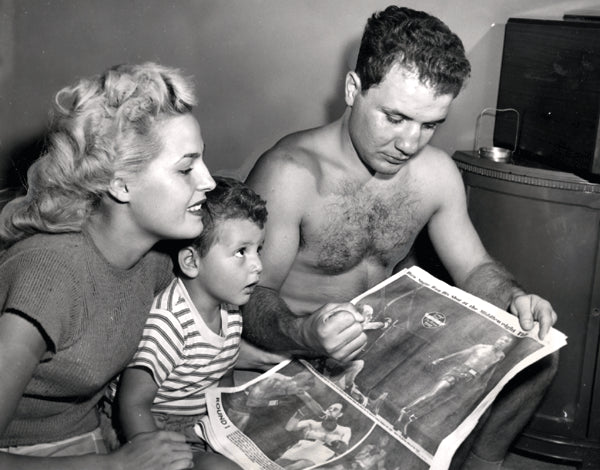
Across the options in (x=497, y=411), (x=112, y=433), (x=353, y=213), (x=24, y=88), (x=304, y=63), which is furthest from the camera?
(x=304, y=63)

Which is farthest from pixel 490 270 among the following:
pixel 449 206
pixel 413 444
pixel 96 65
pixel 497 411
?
pixel 96 65

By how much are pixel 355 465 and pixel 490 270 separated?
65 centimetres

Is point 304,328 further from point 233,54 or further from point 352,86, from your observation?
point 233,54

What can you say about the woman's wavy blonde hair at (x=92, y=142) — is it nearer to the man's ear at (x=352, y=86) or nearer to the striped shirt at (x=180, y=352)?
the striped shirt at (x=180, y=352)

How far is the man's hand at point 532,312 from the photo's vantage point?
132 centimetres

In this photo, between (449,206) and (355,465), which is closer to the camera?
(355,465)

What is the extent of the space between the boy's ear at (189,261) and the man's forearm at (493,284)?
0.63 meters

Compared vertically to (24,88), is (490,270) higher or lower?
lower

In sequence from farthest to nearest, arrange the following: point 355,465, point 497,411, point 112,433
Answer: point 497,411, point 112,433, point 355,465

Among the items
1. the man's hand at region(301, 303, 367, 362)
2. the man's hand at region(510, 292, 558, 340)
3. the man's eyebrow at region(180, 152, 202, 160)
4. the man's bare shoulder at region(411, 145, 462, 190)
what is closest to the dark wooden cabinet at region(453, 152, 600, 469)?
the man's bare shoulder at region(411, 145, 462, 190)

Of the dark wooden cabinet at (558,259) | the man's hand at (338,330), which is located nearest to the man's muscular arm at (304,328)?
the man's hand at (338,330)

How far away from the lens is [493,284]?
1.55m

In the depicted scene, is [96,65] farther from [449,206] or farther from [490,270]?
[490,270]

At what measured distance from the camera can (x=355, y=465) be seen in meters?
1.10
